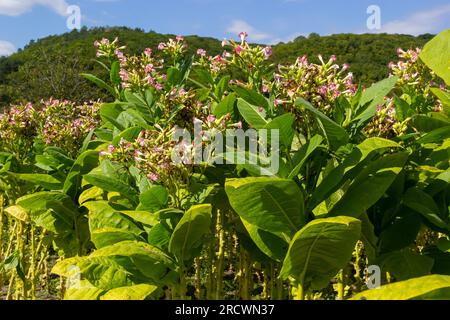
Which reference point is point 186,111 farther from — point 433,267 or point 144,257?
point 433,267

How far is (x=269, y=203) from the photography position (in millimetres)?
1912

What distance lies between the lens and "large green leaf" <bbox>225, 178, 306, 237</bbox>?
1.84 metres

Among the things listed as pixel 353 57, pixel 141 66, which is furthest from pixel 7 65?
pixel 141 66

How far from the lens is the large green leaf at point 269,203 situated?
1.84 m

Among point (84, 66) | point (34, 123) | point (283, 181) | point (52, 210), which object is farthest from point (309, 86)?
point (84, 66)

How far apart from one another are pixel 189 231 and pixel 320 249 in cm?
58

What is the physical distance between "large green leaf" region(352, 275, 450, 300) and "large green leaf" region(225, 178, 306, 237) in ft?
2.09

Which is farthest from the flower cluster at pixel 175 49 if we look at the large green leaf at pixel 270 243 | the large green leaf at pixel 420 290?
the large green leaf at pixel 420 290

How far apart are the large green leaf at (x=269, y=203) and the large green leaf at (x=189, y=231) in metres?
0.18

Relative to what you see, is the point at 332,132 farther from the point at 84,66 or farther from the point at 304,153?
the point at 84,66

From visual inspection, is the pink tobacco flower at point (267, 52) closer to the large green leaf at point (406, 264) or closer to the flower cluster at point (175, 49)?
the flower cluster at point (175, 49)

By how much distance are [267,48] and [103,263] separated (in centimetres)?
125

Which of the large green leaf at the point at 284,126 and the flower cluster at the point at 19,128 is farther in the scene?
the flower cluster at the point at 19,128

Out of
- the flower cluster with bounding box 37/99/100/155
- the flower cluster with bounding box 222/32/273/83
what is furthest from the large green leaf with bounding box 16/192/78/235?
the flower cluster with bounding box 222/32/273/83
